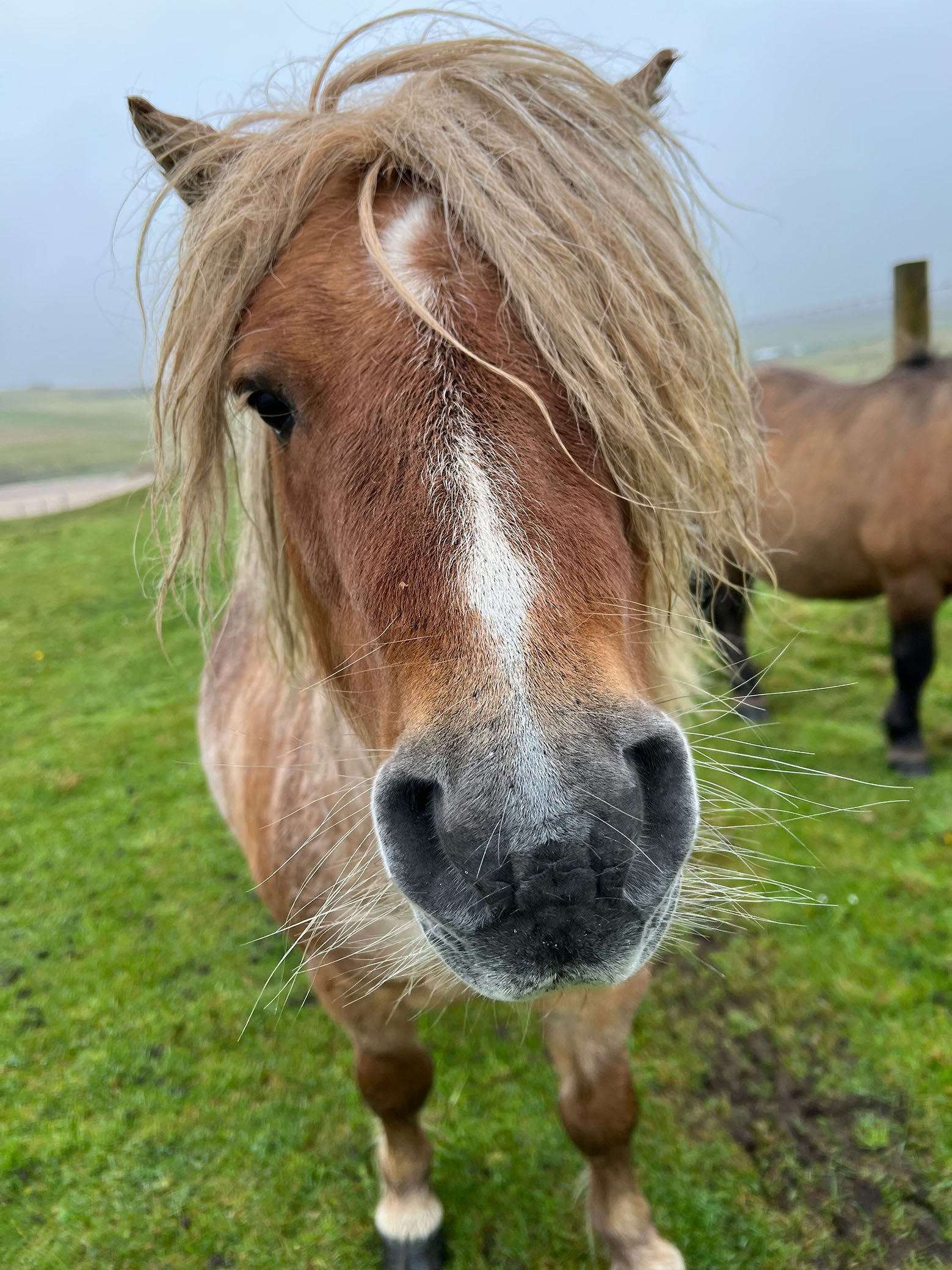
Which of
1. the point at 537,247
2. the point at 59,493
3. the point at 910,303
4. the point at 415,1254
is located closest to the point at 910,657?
the point at 910,303

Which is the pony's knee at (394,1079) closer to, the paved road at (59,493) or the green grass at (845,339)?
the green grass at (845,339)

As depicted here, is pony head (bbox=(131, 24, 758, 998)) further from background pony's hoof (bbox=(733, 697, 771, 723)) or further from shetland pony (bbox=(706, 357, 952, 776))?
background pony's hoof (bbox=(733, 697, 771, 723))

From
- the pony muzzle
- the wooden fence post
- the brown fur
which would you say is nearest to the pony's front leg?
the pony muzzle

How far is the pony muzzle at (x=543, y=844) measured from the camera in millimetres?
891

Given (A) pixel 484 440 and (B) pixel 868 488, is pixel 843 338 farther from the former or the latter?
(A) pixel 484 440

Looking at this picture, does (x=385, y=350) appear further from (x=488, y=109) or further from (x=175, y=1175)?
(x=175, y=1175)

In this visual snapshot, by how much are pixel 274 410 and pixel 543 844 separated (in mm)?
941

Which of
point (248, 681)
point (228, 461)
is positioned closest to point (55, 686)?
point (248, 681)

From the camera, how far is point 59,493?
77.6 ft

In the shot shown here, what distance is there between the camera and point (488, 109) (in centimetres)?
144

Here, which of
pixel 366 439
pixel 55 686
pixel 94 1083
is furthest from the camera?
pixel 55 686

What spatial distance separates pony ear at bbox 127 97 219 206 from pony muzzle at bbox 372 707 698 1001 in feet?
4.48

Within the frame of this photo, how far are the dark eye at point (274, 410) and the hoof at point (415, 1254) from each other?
2.44 meters

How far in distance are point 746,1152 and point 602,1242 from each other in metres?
0.59
